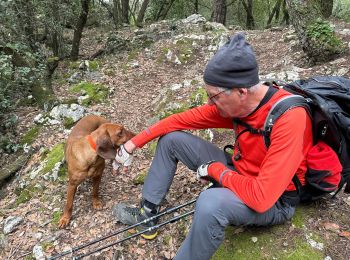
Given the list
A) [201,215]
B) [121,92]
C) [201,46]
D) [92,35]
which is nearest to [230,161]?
[201,215]

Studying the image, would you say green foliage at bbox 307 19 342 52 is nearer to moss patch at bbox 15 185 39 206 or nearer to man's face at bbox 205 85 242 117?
man's face at bbox 205 85 242 117

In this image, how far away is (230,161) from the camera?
3688 millimetres

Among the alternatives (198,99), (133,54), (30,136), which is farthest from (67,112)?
(133,54)

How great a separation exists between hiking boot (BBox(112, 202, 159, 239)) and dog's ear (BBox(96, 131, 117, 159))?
659 millimetres

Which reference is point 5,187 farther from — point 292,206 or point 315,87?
point 315,87

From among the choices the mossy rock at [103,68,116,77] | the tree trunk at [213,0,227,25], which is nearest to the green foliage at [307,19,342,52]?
the mossy rock at [103,68,116,77]

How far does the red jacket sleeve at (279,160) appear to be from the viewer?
2.66 metres

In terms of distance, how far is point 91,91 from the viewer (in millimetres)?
8102

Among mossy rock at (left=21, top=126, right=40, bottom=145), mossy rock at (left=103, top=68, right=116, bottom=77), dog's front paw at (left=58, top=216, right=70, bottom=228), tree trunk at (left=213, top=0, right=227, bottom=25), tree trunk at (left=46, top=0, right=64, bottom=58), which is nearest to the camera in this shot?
dog's front paw at (left=58, top=216, right=70, bottom=228)

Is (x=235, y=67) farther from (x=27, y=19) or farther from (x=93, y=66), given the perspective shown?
(x=93, y=66)

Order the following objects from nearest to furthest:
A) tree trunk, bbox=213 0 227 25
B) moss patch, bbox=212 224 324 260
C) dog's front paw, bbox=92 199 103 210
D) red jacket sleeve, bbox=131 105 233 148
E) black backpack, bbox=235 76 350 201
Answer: black backpack, bbox=235 76 350 201, moss patch, bbox=212 224 324 260, red jacket sleeve, bbox=131 105 233 148, dog's front paw, bbox=92 199 103 210, tree trunk, bbox=213 0 227 25

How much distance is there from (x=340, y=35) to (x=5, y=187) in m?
7.53

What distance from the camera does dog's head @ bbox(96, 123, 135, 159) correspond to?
13.5 ft

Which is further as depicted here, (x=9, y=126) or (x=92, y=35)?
(x=92, y=35)
